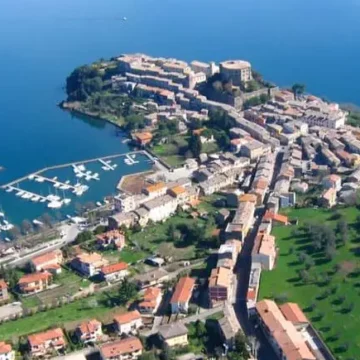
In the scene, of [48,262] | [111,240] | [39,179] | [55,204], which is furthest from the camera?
[39,179]

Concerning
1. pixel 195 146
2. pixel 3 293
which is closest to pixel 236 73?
pixel 195 146

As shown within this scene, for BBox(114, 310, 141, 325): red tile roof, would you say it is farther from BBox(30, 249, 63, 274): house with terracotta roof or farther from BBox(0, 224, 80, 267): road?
BBox(0, 224, 80, 267): road

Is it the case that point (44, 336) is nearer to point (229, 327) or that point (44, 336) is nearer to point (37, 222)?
point (229, 327)

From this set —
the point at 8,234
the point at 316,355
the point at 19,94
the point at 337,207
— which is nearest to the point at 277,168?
the point at 337,207

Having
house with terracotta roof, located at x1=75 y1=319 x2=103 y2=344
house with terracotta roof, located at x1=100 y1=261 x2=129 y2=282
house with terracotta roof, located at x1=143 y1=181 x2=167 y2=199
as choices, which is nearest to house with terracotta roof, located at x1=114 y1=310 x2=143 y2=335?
house with terracotta roof, located at x1=75 y1=319 x2=103 y2=344

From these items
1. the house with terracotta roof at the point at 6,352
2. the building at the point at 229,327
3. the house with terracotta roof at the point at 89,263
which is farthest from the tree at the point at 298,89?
the house with terracotta roof at the point at 6,352
